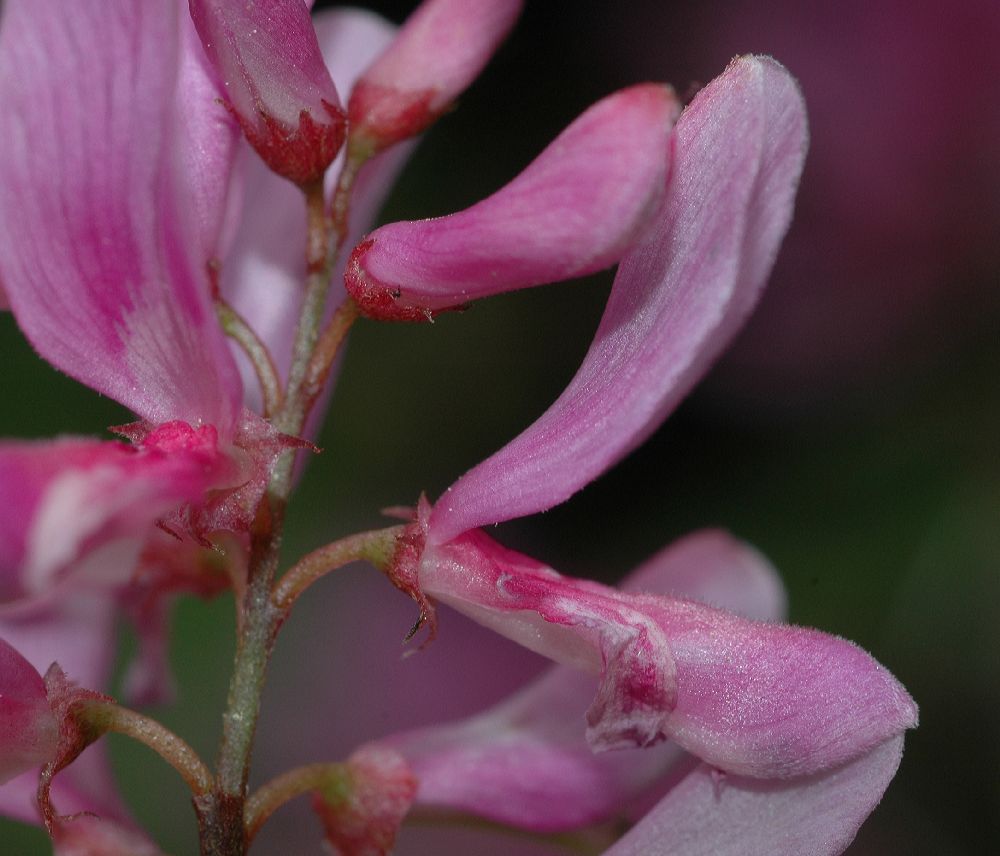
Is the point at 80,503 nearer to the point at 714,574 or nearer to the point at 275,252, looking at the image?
the point at 275,252

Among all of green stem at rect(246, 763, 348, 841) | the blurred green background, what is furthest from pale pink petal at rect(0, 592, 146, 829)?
the blurred green background

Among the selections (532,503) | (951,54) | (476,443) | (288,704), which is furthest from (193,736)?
(951,54)

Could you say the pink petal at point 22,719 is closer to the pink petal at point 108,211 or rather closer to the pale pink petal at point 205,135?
the pink petal at point 108,211

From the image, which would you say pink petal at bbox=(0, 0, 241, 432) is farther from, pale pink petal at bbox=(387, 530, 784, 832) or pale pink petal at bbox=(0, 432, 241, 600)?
pale pink petal at bbox=(387, 530, 784, 832)

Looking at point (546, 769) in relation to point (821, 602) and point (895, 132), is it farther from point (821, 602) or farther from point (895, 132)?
point (895, 132)

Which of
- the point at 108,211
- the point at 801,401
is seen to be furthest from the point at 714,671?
the point at 801,401
